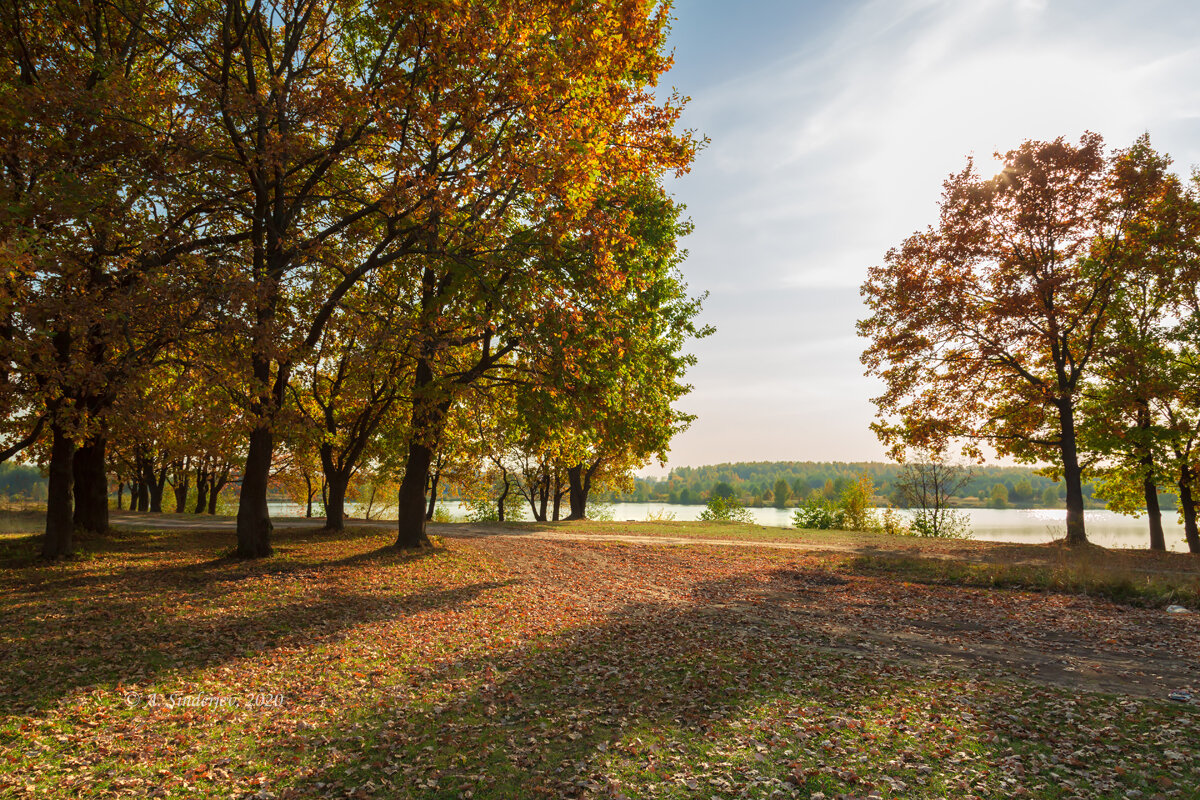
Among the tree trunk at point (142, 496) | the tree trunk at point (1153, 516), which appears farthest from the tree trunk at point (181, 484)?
the tree trunk at point (1153, 516)

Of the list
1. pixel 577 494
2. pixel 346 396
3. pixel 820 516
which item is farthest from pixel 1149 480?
pixel 346 396

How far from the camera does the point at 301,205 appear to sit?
610 inches

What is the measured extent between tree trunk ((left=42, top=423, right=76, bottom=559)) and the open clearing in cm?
65

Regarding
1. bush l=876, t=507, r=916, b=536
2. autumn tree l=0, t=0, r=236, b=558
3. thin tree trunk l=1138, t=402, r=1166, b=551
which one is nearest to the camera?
autumn tree l=0, t=0, r=236, b=558

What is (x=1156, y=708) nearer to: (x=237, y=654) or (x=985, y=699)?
(x=985, y=699)

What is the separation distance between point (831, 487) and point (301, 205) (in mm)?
82801

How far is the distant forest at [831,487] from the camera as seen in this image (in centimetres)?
8481

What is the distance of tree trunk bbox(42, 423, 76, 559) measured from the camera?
1512cm

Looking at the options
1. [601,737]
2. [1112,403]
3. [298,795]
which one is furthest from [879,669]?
[1112,403]

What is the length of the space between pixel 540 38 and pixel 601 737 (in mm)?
14029

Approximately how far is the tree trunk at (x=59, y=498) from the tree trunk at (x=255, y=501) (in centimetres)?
390

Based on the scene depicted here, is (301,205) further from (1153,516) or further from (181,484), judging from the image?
(181,484)

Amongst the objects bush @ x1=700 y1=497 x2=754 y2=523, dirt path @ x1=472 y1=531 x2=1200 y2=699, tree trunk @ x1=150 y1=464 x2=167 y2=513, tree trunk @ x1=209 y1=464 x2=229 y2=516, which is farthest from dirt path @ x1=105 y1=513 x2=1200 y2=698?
tree trunk @ x1=150 y1=464 x2=167 y2=513

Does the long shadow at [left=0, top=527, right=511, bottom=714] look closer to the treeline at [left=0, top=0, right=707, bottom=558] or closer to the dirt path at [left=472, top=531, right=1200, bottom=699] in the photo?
the treeline at [left=0, top=0, right=707, bottom=558]
